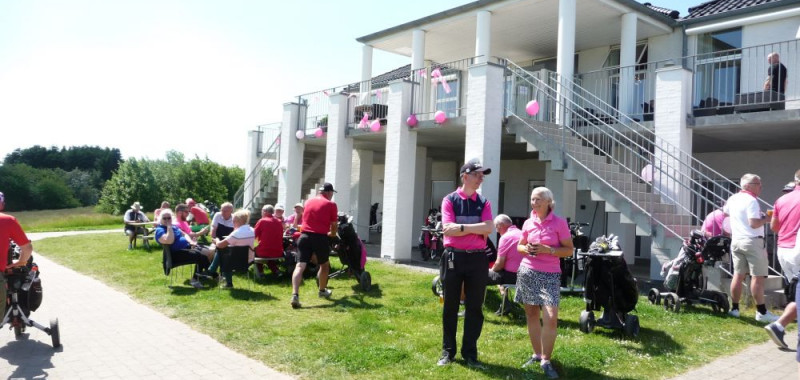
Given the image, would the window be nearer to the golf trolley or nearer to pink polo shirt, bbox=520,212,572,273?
pink polo shirt, bbox=520,212,572,273

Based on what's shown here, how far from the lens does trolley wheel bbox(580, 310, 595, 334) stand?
21.2 ft

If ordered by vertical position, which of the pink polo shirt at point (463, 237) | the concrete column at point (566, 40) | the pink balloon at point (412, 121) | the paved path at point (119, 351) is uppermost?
the concrete column at point (566, 40)

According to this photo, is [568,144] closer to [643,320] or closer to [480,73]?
[480,73]

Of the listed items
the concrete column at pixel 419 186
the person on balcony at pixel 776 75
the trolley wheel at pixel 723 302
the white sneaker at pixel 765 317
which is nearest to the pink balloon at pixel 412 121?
the concrete column at pixel 419 186

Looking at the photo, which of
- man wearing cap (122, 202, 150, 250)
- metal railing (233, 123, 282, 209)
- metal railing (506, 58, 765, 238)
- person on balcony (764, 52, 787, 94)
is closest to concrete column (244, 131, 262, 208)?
metal railing (233, 123, 282, 209)

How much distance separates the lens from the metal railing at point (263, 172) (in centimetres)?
1994

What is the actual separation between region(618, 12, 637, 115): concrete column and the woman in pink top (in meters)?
8.91

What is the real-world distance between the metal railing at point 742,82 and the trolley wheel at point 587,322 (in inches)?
269

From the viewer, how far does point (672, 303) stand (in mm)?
7801

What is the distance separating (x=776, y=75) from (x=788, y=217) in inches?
233

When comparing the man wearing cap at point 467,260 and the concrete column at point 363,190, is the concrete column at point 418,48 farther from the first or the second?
the man wearing cap at point 467,260

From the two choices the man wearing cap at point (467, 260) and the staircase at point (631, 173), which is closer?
the man wearing cap at point (467, 260)

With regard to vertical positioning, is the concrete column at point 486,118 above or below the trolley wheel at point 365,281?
above

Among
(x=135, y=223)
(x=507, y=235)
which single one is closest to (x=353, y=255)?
(x=507, y=235)
